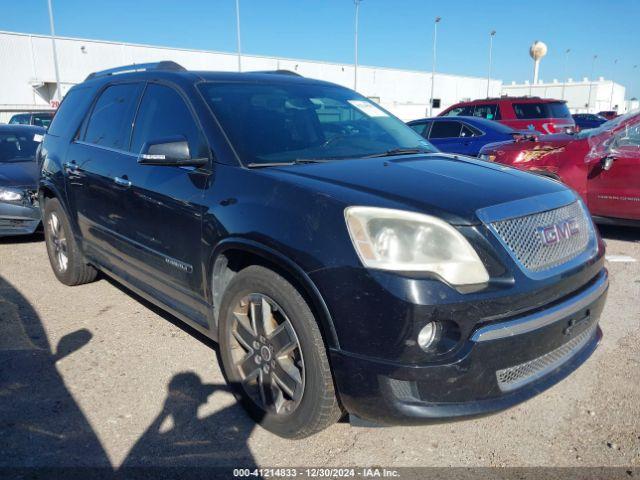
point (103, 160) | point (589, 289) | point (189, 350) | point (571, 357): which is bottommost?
point (189, 350)

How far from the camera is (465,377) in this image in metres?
2.05

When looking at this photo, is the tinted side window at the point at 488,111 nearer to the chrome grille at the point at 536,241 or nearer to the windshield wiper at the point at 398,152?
the windshield wiper at the point at 398,152

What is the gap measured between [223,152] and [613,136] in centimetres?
513

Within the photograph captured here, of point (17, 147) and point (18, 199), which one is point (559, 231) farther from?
point (17, 147)

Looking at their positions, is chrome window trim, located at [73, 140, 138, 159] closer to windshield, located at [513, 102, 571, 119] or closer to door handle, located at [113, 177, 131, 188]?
door handle, located at [113, 177, 131, 188]

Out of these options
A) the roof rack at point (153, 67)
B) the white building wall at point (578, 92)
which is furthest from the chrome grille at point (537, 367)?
the white building wall at point (578, 92)

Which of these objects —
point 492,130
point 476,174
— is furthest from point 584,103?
point 476,174

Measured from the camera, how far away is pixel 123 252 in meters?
3.63

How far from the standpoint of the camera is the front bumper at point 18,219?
6.29 meters

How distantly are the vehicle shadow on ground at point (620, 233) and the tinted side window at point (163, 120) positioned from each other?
5.54m

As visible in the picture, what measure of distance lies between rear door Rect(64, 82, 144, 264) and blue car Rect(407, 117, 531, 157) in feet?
20.4

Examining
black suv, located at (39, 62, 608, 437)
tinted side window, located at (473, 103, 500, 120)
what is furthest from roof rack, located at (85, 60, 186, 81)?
tinted side window, located at (473, 103, 500, 120)

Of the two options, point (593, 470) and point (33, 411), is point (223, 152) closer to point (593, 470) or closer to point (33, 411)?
point (33, 411)

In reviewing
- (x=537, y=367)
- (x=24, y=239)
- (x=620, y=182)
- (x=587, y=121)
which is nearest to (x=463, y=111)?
(x=620, y=182)
